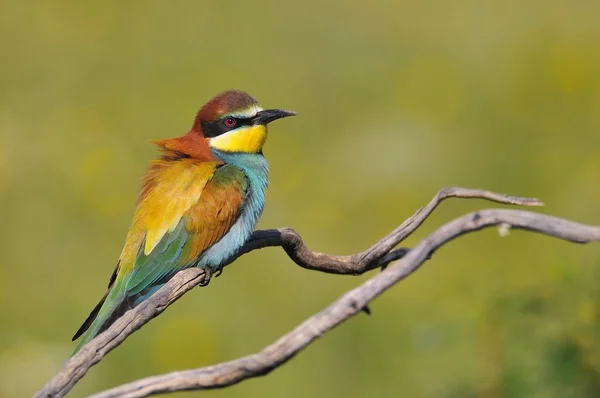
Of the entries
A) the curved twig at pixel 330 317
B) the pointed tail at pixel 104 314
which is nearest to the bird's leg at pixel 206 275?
the pointed tail at pixel 104 314

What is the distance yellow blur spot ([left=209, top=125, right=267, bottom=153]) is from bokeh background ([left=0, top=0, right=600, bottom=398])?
0.65 metres

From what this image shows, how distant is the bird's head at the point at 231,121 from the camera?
8.26 ft

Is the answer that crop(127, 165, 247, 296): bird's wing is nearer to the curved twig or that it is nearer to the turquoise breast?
the turquoise breast

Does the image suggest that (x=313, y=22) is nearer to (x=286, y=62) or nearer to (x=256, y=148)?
(x=286, y=62)

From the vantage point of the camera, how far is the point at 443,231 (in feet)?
3.59

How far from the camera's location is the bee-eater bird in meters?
2.10

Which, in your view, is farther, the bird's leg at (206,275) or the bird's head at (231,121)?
the bird's head at (231,121)

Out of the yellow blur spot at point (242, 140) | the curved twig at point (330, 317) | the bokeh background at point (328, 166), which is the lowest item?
the bokeh background at point (328, 166)

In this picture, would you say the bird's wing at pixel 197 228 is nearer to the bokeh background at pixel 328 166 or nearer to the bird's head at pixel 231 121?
the bird's head at pixel 231 121

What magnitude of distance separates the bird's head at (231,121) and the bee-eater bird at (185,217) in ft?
0.13

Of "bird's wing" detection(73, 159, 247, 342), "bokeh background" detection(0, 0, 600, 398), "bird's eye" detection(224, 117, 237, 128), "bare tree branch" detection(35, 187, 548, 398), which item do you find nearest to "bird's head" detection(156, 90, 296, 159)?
"bird's eye" detection(224, 117, 237, 128)

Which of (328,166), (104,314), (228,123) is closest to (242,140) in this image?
(228,123)

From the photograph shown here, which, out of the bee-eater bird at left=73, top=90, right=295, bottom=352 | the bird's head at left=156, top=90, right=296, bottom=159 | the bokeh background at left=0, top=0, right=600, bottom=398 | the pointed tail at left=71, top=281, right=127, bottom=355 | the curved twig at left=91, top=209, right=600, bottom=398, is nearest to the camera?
the curved twig at left=91, top=209, right=600, bottom=398

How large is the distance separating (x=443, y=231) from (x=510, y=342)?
87 centimetres
